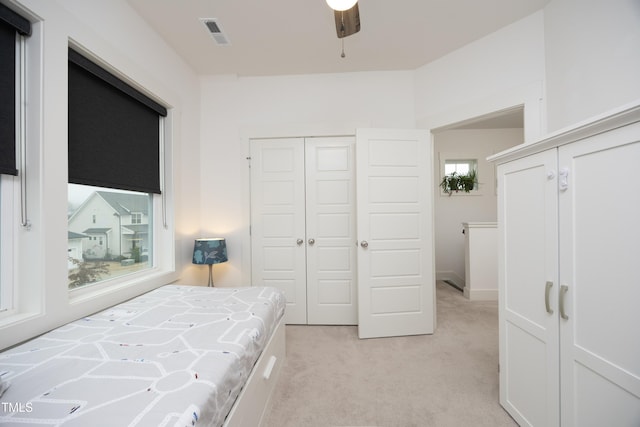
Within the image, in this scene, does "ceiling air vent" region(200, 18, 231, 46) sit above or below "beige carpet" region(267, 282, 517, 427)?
above

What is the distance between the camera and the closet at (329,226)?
2514 millimetres

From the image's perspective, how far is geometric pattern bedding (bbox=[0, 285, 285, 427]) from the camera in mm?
694

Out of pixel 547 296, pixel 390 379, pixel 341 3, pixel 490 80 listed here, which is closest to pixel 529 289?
pixel 547 296

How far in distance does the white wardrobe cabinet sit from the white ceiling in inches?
55.0

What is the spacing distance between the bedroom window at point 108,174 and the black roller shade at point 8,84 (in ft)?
0.73

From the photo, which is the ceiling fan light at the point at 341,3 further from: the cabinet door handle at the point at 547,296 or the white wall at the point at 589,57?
the cabinet door handle at the point at 547,296

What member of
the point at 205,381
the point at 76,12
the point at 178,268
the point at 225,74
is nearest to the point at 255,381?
the point at 205,381

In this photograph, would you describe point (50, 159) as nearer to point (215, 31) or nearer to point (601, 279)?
point (215, 31)

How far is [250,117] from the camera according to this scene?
282cm

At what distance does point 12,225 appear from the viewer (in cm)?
121

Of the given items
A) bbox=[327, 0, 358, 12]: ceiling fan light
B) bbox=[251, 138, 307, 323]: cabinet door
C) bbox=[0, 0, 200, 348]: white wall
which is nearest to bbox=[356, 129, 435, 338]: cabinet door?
bbox=[251, 138, 307, 323]: cabinet door

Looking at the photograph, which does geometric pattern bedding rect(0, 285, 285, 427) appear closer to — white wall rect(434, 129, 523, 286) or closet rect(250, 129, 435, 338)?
closet rect(250, 129, 435, 338)

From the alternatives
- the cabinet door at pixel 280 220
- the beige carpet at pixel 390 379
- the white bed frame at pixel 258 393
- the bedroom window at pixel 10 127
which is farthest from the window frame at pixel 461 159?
the bedroom window at pixel 10 127

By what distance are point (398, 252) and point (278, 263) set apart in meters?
1.33
